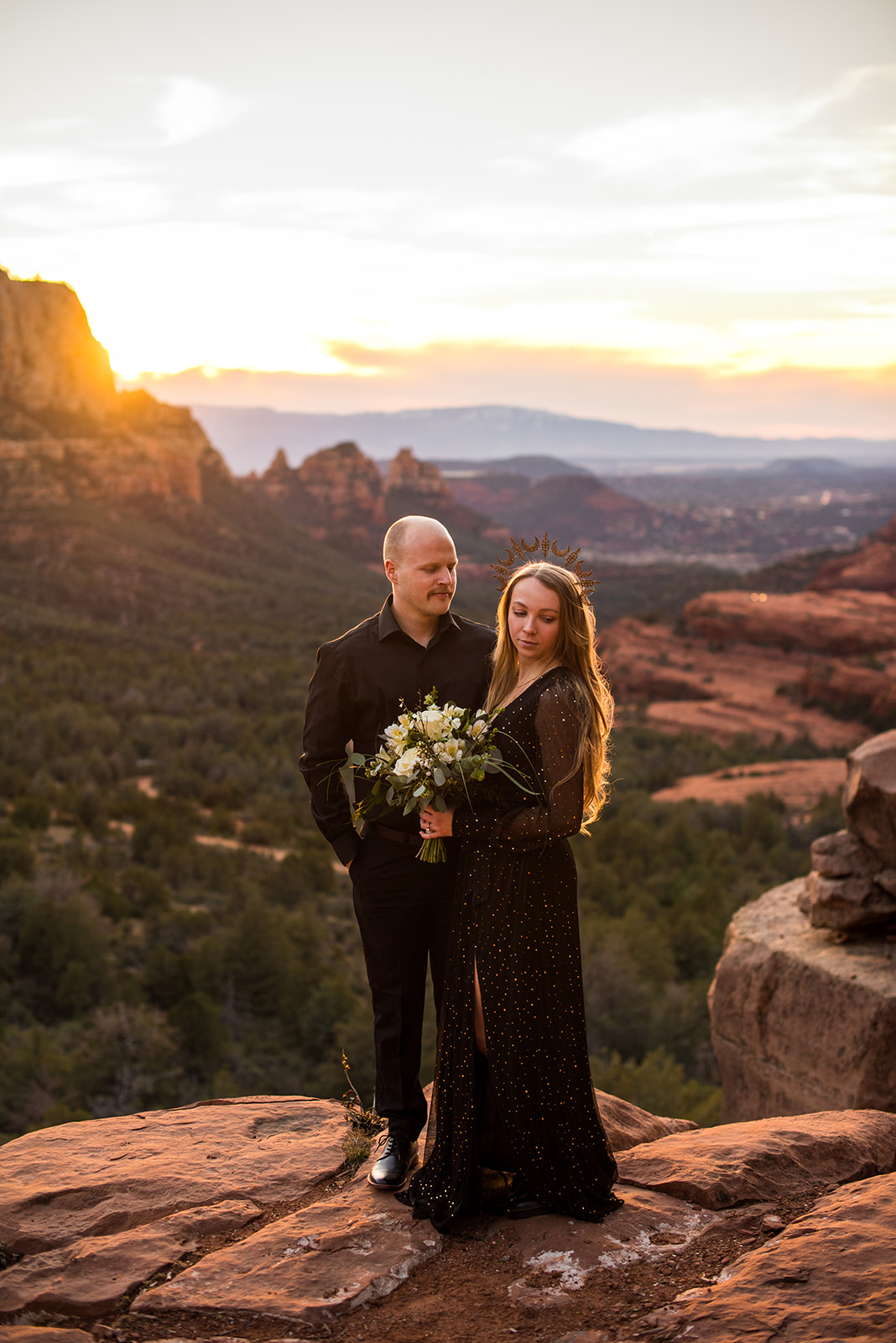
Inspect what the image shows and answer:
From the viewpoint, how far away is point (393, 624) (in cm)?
380

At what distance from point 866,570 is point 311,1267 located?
175ft

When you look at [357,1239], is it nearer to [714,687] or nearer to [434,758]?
[434,758]

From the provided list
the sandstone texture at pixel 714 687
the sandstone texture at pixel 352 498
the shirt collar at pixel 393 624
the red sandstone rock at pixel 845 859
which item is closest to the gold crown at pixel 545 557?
the shirt collar at pixel 393 624

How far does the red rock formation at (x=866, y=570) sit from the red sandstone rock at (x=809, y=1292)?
162 feet

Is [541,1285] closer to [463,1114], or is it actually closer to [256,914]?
[463,1114]

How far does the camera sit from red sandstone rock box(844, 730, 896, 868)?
578 cm

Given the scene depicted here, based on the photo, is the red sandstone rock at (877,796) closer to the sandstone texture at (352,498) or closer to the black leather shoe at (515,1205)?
the black leather shoe at (515,1205)

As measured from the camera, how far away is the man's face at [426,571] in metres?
3.66

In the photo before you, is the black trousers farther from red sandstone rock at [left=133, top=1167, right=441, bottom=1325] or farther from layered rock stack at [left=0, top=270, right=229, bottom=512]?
layered rock stack at [left=0, top=270, right=229, bottom=512]

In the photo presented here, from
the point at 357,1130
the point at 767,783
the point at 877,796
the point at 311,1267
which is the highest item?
the point at 877,796

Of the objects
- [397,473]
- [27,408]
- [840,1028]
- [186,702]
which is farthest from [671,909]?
[397,473]

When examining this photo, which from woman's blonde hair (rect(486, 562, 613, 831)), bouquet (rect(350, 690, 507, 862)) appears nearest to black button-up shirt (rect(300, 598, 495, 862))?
woman's blonde hair (rect(486, 562, 613, 831))

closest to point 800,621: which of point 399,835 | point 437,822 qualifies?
point 399,835

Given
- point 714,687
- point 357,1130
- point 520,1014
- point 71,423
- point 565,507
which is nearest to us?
point 520,1014
